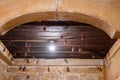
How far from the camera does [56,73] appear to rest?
4160 millimetres

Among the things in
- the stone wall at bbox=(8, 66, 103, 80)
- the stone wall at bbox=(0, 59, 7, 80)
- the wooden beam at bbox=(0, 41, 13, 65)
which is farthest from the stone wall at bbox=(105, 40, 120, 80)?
the stone wall at bbox=(0, 59, 7, 80)

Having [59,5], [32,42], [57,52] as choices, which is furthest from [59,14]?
[57,52]

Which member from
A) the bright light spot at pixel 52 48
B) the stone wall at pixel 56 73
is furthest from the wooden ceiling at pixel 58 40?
the stone wall at pixel 56 73

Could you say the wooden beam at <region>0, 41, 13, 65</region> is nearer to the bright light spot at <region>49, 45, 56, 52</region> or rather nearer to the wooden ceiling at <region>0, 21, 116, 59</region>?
the wooden ceiling at <region>0, 21, 116, 59</region>

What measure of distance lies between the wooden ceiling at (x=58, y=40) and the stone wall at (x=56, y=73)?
0.25 meters

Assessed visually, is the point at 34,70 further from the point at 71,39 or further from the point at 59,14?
the point at 59,14

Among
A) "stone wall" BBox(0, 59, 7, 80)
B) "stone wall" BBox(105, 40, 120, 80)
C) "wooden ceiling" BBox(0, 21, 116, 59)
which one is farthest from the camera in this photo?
"stone wall" BBox(0, 59, 7, 80)

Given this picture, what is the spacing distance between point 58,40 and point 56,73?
3.55 feet

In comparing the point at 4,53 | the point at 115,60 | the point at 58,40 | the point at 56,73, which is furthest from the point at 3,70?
the point at 115,60

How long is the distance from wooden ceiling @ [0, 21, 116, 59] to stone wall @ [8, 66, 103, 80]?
254mm

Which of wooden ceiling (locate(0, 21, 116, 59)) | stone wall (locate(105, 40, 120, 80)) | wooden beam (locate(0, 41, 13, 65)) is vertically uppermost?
wooden ceiling (locate(0, 21, 116, 59))

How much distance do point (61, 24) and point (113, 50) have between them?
1.05 meters

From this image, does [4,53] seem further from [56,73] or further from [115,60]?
[115,60]

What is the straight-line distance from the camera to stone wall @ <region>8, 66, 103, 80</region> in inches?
162
